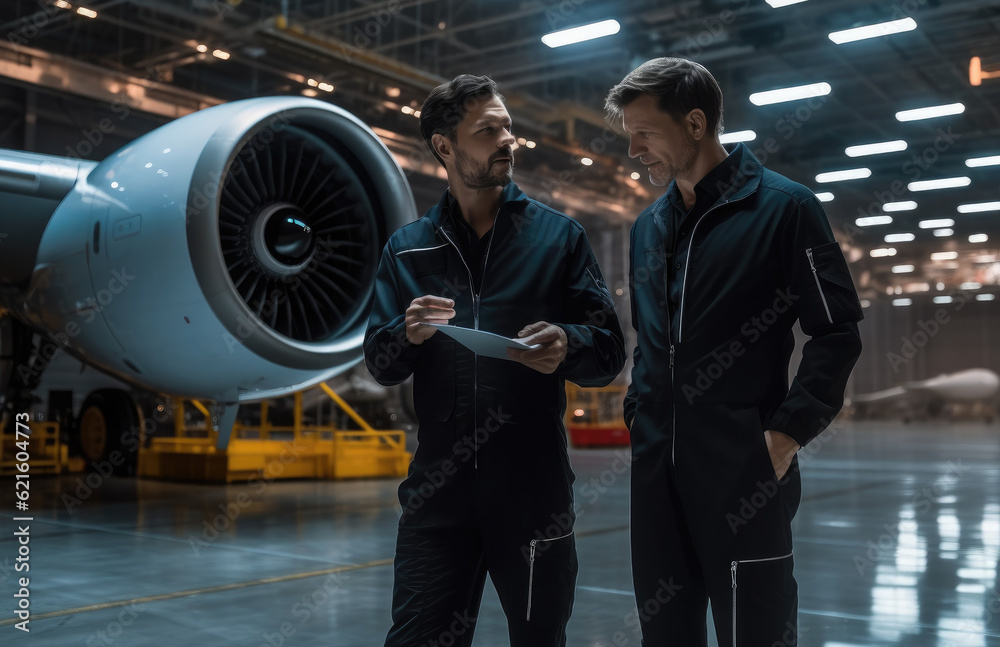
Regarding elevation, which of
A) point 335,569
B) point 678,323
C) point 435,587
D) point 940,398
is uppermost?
point 678,323

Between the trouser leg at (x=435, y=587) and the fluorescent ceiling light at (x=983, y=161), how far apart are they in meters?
19.7

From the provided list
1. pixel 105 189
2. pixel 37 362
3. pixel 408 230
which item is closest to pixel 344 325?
pixel 105 189

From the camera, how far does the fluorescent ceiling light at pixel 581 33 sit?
11219 millimetres

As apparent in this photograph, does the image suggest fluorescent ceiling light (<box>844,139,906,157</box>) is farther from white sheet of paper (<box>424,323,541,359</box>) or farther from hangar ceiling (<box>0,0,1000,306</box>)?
white sheet of paper (<box>424,323,541,359</box>)

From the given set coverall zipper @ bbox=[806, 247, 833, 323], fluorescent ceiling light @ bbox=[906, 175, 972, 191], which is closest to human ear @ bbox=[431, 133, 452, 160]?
coverall zipper @ bbox=[806, 247, 833, 323]

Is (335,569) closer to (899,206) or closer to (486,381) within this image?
(486,381)

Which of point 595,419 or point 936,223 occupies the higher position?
point 936,223

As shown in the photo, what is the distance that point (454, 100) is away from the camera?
70.0 inches

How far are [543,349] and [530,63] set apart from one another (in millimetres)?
13467

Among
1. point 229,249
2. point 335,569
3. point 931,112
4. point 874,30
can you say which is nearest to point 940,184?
point 931,112

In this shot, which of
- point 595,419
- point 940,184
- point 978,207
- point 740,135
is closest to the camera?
point 595,419

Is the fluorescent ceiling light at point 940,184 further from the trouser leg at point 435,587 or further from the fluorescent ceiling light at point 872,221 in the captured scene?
the trouser leg at point 435,587

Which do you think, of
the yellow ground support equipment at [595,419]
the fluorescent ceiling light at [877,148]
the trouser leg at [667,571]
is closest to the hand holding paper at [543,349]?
the trouser leg at [667,571]

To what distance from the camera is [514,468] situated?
5.59ft
